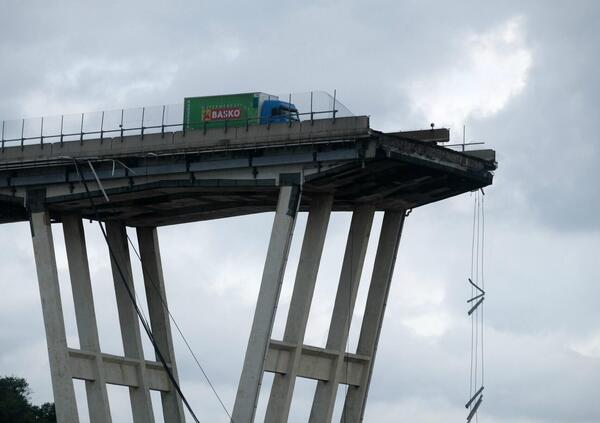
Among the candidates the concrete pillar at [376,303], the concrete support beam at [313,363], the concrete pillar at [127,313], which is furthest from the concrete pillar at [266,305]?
the concrete pillar at [127,313]

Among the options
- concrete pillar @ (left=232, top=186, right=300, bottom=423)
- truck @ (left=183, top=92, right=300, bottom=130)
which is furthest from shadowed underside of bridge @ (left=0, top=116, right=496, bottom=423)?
truck @ (left=183, top=92, right=300, bottom=130)

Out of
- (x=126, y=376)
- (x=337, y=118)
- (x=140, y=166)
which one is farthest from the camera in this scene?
(x=126, y=376)

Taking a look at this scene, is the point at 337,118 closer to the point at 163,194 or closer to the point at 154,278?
the point at 163,194

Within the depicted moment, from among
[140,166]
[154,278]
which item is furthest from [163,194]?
[154,278]

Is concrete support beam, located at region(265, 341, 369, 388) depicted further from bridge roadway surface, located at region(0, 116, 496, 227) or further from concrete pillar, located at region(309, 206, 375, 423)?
bridge roadway surface, located at region(0, 116, 496, 227)

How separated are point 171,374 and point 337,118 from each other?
72.0 feet

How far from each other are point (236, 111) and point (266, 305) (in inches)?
432

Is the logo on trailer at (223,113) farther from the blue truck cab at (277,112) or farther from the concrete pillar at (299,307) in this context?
the concrete pillar at (299,307)

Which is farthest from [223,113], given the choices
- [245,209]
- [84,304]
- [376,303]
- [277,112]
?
[84,304]

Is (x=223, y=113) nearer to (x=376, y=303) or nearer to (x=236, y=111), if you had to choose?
(x=236, y=111)

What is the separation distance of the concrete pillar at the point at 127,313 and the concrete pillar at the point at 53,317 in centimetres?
505

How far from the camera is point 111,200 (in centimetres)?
9444

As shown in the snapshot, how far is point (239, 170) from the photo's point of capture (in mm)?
88500

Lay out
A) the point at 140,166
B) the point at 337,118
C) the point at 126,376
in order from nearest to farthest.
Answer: the point at 337,118 → the point at 140,166 → the point at 126,376
